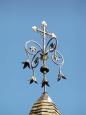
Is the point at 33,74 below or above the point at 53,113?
above

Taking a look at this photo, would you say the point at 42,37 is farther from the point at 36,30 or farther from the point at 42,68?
the point at 42,68

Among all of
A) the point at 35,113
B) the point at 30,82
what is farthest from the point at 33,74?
the point at 35,113

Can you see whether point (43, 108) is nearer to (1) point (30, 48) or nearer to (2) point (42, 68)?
(2) point (42, 68)

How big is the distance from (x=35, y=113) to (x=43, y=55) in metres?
2.03

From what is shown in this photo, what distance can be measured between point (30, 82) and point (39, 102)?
77 centimetres

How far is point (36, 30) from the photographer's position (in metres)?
14.2

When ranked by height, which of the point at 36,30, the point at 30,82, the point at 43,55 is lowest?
the point at 30,82

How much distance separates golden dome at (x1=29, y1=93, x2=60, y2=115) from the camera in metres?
13.0

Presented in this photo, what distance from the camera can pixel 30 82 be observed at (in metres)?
13.1

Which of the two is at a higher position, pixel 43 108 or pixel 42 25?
pixel 42 25

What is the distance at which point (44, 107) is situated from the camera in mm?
13055

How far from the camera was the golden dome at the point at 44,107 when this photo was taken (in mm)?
12953

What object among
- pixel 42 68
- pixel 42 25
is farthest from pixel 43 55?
pixel 42 25

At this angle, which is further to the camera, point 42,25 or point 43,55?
point 42,25
